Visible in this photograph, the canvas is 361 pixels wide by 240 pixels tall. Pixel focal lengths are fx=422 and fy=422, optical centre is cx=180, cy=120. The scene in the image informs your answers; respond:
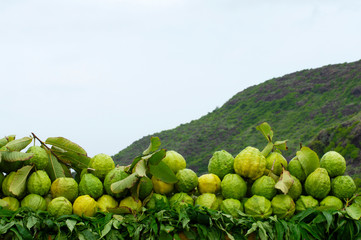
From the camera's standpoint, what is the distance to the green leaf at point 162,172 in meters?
3.40

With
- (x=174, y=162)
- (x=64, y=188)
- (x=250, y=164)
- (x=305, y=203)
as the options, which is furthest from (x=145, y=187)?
(x=305, y=203)

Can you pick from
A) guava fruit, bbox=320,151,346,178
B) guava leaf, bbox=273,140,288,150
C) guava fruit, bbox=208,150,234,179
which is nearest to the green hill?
guava leaf, bbox=273,140,288,150

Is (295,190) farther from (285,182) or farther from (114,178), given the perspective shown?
(114,178)

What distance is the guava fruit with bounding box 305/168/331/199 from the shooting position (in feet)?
11.5

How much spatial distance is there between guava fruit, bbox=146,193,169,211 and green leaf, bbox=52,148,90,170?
695 mm

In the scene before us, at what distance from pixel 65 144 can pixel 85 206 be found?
0.67m

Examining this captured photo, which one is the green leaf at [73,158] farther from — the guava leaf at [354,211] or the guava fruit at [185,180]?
the guava leaf at [354,211]

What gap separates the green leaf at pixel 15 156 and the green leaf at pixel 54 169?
0.28 m

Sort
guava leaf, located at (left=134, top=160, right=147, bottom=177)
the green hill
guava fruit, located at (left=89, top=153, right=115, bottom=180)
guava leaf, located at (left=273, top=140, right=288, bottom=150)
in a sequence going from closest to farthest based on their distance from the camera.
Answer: guava leaf, located at (left=134, top=160, right=147, bottom=177) → guava fruit, located at (left=89, top=153, right=115, bottom=180) → guava leaf, located at (left=273, top=140, right=288, bottom=150) → the green hill

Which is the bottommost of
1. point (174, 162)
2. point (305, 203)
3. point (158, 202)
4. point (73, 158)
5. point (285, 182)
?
point (305, 203)

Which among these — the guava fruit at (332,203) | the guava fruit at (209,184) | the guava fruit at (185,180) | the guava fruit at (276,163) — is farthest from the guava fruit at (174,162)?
the guava fruit at (332,203)

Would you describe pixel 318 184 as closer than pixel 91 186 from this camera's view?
No

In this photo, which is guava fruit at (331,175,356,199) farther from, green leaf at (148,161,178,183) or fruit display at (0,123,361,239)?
green leaf at (148,161,178,183)

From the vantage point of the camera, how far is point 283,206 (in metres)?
3.39
